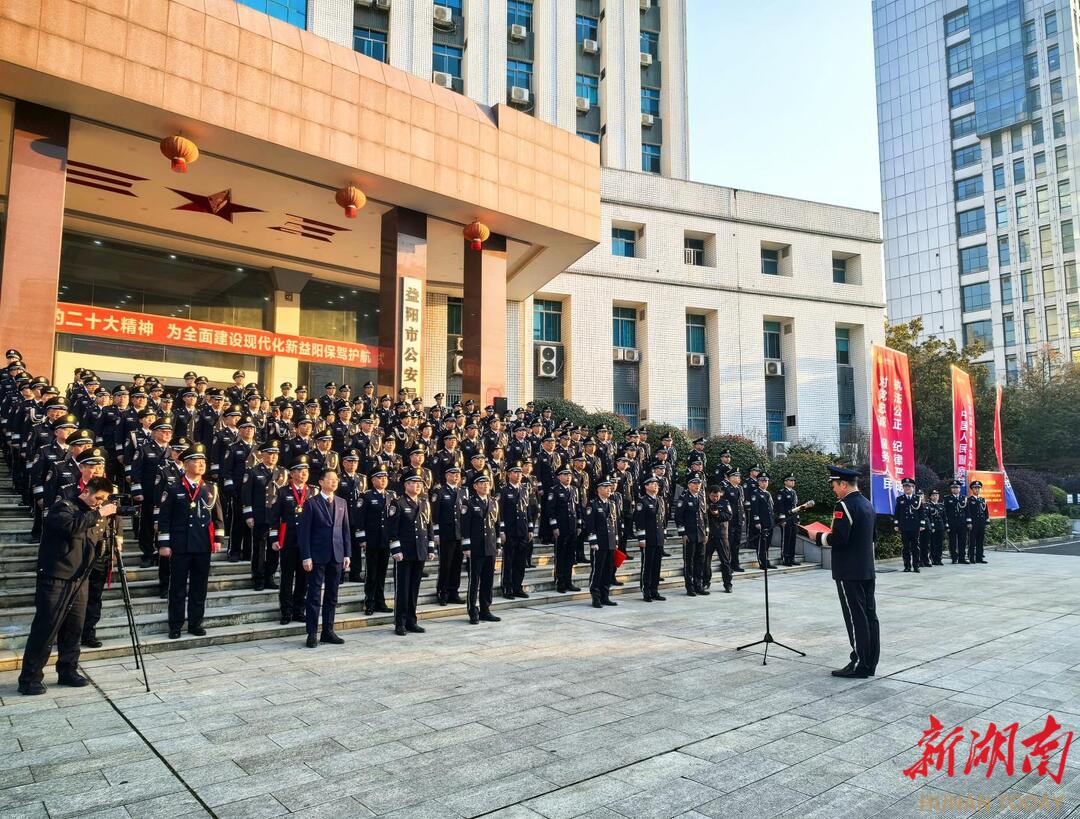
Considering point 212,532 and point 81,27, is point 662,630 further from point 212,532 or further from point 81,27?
point 81,27

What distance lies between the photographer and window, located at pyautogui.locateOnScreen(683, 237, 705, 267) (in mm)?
30188

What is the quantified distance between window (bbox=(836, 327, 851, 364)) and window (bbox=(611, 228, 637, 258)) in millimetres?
11425

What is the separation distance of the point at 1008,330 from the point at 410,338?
197 ft

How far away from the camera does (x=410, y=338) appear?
16688 millimetres

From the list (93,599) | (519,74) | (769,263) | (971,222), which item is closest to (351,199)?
(93,599)

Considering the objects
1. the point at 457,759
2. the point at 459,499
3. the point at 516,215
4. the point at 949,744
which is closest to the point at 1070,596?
the point at 949,744

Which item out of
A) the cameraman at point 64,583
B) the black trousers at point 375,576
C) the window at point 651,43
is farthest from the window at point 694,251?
the cameraman at point 64,583

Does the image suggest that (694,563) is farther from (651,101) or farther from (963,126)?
(963,126)

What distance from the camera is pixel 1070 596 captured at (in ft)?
35.2

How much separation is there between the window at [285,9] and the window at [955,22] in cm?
6373

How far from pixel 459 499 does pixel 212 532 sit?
2.84m

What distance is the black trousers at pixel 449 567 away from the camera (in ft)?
29.2

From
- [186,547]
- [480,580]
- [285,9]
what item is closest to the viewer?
[186,547]

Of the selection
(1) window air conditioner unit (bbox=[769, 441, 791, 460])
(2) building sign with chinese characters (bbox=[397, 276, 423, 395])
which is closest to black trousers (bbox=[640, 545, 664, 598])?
(2) building sign with chinese characters (bbox=[397, 276, 423, 395])
